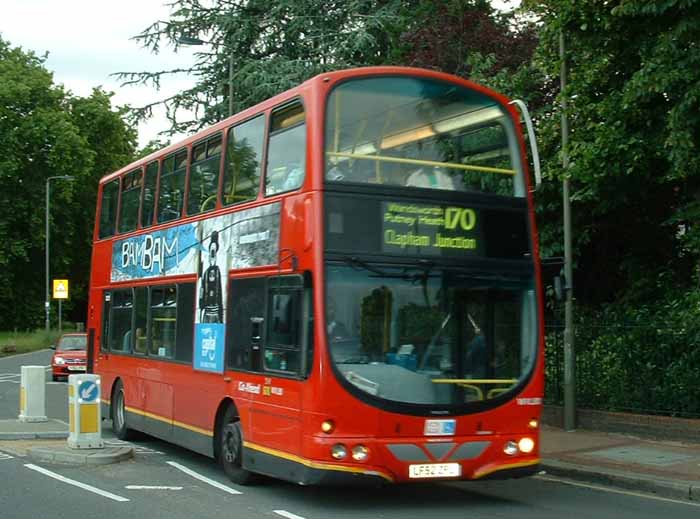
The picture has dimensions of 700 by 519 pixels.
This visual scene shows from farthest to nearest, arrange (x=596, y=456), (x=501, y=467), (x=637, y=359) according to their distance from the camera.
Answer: (x=637, y=359), (x=596, y=456), (x=501, y=467)

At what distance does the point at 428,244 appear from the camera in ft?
35.0

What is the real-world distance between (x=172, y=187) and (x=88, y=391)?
3.02 m

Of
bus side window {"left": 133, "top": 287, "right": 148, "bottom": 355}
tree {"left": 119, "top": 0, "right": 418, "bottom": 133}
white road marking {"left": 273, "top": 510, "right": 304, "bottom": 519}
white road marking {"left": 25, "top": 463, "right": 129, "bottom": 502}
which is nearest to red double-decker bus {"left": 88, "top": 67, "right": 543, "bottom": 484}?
white road marking {"left": 273, "top": 510, "right": 304, "bottom": 519}

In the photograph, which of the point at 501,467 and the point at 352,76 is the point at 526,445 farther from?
the point at 352,76

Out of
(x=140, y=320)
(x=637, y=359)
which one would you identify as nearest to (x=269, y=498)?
(x=140, y=320)

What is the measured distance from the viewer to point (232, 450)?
12.1 meters

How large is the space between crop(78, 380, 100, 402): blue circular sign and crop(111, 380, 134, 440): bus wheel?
2.77 meters

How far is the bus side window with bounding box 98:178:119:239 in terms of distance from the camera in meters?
18.1

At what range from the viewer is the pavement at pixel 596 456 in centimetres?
1232

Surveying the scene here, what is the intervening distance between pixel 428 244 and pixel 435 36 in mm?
17004

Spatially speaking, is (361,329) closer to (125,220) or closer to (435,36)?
(125,220)

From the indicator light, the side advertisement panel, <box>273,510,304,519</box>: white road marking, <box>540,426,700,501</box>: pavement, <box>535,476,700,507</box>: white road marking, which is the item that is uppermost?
the side advertisement panel

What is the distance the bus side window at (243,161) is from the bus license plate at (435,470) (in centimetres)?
353

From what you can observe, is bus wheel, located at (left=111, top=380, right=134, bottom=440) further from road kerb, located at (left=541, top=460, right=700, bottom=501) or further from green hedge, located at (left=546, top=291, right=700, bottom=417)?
green hedge, located at (left=546, top=291, right=700, bottom=417)
